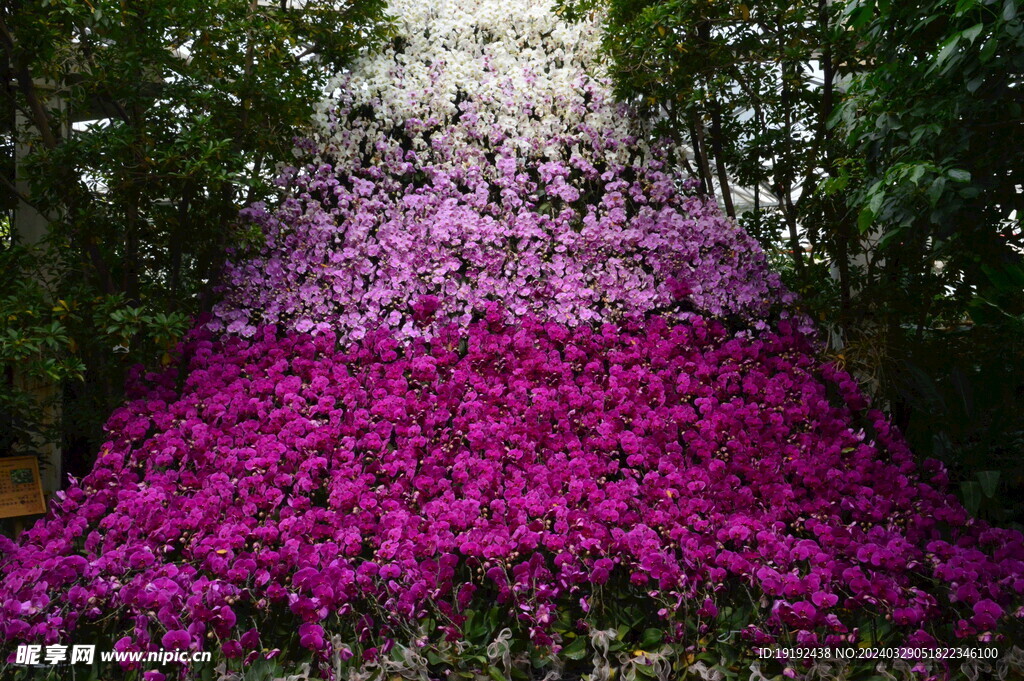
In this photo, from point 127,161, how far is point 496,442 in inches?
97.2

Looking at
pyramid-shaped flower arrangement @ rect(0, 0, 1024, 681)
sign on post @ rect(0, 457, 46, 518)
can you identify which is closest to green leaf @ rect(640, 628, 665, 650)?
pyramid-shaped flower arrangement @ rect(0, 0, 1024, 681)

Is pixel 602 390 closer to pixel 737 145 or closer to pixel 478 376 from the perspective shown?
pixel 478 376

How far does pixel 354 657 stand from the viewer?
9.45 feet

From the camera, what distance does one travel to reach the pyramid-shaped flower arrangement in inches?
114

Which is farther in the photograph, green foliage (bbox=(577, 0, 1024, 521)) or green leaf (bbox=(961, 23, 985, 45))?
green foliage (bbox=(577, 0, 1024, 521))

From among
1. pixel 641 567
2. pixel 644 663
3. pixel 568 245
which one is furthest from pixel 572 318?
pixel 644 663

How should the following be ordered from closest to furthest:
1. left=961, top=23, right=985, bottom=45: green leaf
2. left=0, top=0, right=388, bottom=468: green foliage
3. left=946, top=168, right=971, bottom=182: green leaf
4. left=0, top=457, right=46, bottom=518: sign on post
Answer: left=961, top=23, right=985, bottom=45: green leaf → left=946, top=168, right=971, bottom=182: green leaf → left=0, top=0, right=388, bottom=468: green foliage → left=0, top=457, right=46, bottom=518: sign on post

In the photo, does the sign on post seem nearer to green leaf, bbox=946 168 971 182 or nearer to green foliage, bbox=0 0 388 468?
green foliage, bbox=0 0 388 468

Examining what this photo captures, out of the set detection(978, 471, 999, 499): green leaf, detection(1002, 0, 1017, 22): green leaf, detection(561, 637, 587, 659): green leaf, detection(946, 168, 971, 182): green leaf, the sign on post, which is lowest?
detection(561, 637, 587, 659): green leaf

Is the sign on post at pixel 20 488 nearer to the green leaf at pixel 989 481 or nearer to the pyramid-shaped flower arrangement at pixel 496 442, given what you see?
the pyramid-shaped flower arrangement at pixel 496 442

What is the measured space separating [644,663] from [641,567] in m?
0.36

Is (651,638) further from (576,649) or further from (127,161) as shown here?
(127,161)

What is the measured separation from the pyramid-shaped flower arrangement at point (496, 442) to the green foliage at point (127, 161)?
0.37 meters

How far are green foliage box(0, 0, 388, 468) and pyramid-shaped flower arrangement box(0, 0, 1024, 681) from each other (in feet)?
1.22
